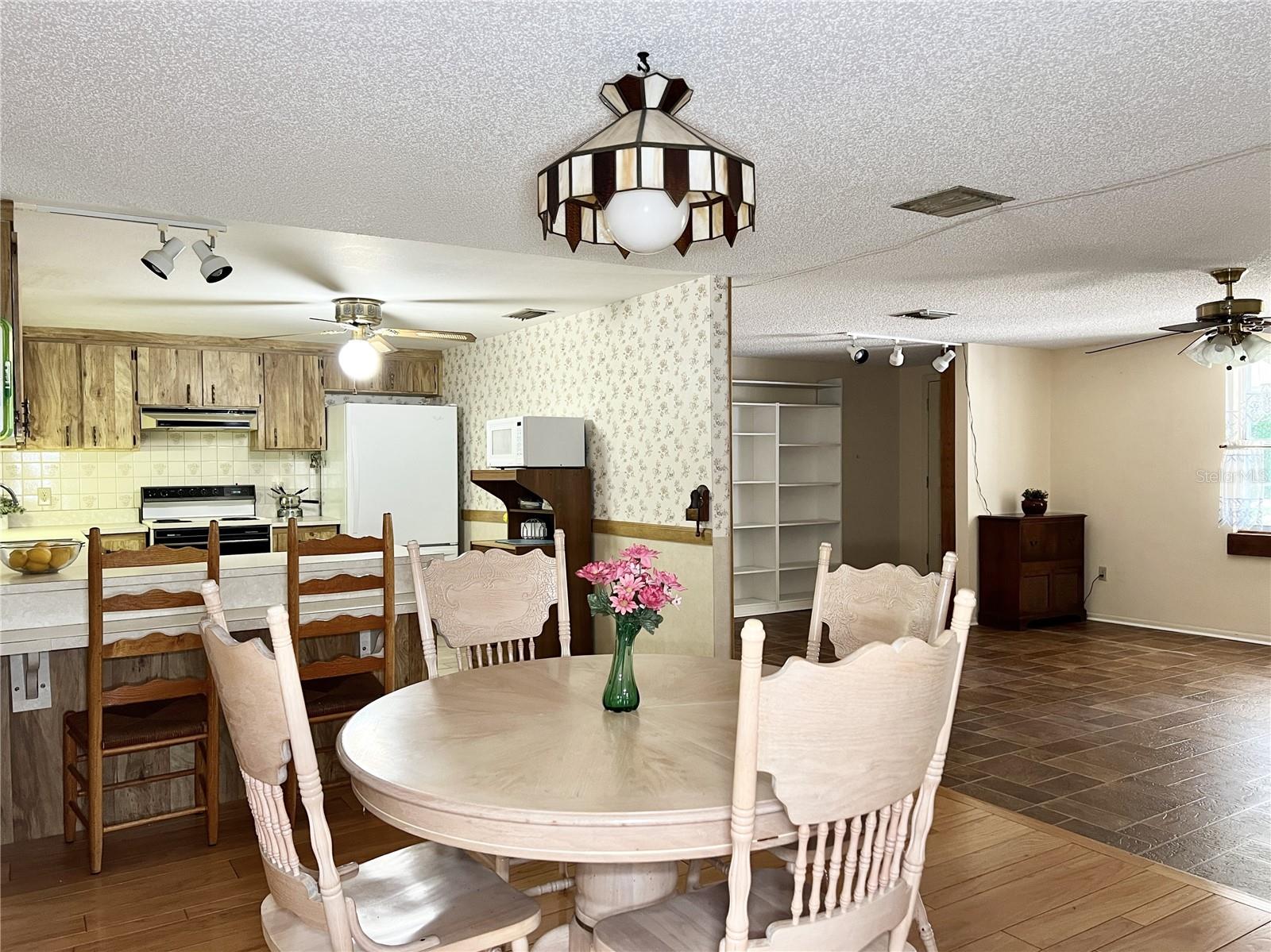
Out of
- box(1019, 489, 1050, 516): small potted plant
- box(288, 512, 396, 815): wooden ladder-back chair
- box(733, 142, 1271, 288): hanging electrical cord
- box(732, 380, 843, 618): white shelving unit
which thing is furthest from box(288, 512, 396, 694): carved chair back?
box(1019, 489, 1050, 516): small potted plant

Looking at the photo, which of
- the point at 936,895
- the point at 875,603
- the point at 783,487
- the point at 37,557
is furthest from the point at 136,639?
the point at 783,487

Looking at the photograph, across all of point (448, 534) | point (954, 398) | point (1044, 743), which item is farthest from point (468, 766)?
point (954, 398)

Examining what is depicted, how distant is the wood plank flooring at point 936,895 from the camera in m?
2.50

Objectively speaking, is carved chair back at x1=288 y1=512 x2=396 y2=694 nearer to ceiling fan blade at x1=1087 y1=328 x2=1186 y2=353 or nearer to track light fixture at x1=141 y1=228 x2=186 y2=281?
track light fixture at x1=141 y1=228 x2=186 y2=281

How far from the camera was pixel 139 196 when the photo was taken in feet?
10.9

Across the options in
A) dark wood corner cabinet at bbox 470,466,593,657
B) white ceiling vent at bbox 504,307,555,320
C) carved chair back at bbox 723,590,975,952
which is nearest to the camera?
carved chair back at bbox 723,590,975,952

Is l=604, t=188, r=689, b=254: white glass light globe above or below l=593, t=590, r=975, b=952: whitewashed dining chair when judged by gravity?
above

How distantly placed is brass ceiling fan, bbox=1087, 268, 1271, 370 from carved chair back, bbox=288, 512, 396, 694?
14.0 ft

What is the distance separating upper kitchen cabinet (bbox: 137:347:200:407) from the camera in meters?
6.64

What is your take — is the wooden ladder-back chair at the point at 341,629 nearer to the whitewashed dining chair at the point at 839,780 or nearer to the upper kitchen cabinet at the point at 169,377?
the whitewashed dining chair at the point at 839,780

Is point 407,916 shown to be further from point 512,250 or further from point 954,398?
point 954,398

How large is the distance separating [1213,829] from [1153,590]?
4.75 metres

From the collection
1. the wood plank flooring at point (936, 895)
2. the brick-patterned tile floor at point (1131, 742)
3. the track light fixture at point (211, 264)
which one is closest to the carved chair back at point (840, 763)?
the wood plank flooring at point (936, 895)

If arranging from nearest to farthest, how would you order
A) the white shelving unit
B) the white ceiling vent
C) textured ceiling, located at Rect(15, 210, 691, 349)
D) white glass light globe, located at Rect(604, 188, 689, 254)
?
1. white glass light globe, located at Rect(604, 188, 689, 254)
2. textured ceiling, located at Rect(15, 210, 691, 349)
3. the white ceiling vent
4. the white shelving unit
